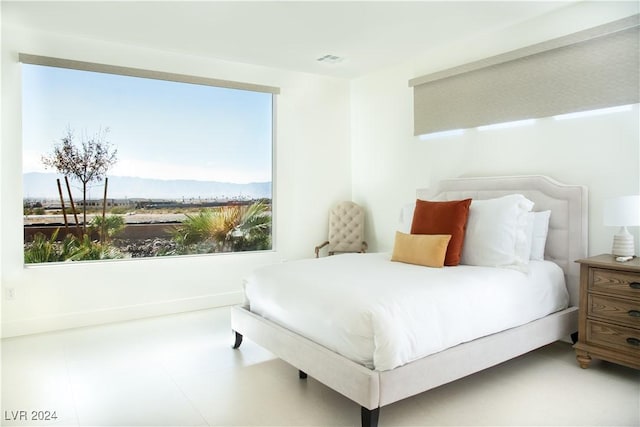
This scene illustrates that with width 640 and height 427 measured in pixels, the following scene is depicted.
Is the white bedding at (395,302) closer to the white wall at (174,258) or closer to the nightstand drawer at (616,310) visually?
the nightstand drawer at (616,310)

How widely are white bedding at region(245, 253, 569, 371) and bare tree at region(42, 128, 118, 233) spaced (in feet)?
6.83

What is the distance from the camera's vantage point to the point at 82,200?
4312 millimetres

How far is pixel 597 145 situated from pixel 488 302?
63.8 inches

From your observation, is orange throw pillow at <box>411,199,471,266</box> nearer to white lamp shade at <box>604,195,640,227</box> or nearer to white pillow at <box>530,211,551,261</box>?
white pillow at <box>530,211,551,261</box>

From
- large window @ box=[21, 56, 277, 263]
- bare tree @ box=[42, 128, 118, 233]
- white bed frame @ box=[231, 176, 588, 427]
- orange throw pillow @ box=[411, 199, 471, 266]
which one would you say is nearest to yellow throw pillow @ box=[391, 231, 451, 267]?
orange throw pillow @ box=[411, 199, 471, 266]

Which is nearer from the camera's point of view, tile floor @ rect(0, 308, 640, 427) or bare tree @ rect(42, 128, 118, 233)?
tile floor @ rect(0, 308, 640, 427)

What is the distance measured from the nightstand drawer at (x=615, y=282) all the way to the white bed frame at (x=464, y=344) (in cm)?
39

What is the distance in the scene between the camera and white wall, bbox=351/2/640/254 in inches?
130

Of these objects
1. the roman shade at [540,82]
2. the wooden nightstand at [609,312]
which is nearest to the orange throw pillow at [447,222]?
the wooden nightstand at [609,312]

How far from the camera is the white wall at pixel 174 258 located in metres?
3.88

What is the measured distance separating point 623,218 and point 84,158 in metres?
4.45

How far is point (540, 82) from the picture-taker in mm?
3695

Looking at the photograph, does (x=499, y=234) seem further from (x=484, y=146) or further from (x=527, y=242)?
(x=484, y=146)

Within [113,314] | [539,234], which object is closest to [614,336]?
[539,234]
